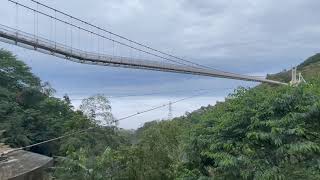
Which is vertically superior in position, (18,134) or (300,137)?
(300,137)

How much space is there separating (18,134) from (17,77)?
998cm

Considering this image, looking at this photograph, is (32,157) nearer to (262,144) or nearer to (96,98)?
(96,98)

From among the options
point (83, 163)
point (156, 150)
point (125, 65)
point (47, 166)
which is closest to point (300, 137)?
point (156, 150)

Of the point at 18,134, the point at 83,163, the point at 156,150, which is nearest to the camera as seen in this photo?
the point at 156,150

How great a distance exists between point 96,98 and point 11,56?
14.5 metres

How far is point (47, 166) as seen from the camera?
1302 inches

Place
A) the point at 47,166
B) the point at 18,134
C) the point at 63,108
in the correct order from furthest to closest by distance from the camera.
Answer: the point at 63,108 → the point at 18,134 → the point at 47,166

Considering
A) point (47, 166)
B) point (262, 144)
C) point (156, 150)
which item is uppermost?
point (262, 144)

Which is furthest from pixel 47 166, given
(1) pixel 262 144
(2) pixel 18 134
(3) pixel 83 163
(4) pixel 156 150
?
(1) pixel 262 144

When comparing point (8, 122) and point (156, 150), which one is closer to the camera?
point (156, 150)

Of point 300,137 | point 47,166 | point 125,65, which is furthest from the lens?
point 125,65

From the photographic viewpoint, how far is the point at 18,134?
161ft

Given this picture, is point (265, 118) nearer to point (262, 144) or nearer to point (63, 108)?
point (262, 144)

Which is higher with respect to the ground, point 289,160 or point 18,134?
point 289,160
